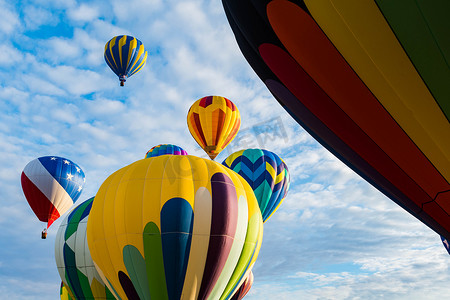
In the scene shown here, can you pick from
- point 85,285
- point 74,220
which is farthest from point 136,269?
point 74,220

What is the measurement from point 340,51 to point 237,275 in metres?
6.58

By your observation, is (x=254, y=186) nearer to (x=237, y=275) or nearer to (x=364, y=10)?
(x=237, y=275)

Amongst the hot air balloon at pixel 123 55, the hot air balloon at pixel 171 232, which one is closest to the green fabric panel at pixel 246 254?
the hot air balloon at pixel 171 232

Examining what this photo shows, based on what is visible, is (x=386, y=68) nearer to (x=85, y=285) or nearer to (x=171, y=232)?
(x=171, y=232)

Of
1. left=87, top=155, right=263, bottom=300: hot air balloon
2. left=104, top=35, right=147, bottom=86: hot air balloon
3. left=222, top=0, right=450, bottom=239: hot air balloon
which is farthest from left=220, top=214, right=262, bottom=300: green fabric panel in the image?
left=104, top=35, right=147, bottom=86: hot air balloon

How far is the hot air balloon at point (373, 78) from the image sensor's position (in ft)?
12.7

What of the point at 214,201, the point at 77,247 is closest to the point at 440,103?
the point at 214,201

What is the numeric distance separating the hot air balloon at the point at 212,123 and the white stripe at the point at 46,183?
25.9ft

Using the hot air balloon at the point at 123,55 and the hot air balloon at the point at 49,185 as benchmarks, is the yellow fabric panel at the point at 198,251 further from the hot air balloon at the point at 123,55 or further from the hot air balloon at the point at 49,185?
the hot air balloon at the point at 123,55

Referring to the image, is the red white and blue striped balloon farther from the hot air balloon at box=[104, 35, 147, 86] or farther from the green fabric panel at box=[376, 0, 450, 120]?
the green fabric panel at box=[376, 0, 450, 120]

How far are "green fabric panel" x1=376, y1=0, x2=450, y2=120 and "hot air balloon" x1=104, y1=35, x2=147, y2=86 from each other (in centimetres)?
2168

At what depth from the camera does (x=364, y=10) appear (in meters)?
3.91

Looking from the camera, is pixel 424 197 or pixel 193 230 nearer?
pixel 424 197

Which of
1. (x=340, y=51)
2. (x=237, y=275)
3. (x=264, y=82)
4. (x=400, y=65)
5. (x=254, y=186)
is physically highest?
(x=254, y=186)
